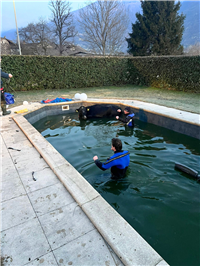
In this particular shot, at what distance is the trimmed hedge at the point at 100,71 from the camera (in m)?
14.2

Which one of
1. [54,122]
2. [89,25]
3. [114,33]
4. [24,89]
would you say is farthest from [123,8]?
[54,122]

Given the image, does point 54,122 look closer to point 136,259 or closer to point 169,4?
point 136,259

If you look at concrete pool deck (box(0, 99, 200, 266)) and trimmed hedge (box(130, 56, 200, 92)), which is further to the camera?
trimmed hedge (box(130, 56, 200, 92))

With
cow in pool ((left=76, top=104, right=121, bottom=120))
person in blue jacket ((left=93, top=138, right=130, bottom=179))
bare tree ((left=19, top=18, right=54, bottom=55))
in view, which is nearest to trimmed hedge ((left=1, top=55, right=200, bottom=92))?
cow in pool ((left=76, top=104, right=121, bottom=120))

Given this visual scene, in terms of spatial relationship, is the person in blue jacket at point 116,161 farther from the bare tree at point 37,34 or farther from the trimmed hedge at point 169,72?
the bare tree at point 37,34

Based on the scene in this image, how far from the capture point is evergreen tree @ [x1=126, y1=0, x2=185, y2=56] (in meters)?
27.9

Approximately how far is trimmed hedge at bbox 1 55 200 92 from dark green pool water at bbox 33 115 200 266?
859cm

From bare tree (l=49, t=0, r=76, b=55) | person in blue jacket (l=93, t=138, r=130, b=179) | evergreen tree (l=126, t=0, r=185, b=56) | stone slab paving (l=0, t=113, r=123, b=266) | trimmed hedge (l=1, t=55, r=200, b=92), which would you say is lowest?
stone slab paving (l=0, t=113, r=123, b=266)

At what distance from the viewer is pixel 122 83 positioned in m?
18.9

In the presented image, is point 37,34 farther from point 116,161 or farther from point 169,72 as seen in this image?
point 116,161

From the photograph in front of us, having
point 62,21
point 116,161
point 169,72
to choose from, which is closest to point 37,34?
point 62,21

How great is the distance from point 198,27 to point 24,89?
202740 millimetres

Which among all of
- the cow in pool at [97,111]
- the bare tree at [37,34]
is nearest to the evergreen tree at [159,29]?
the cow in pool at [97,111]

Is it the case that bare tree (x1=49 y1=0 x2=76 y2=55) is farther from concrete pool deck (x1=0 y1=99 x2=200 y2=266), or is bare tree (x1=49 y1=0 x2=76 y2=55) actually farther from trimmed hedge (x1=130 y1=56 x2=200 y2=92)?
concrete pool deck (x1=0 y1=99 x2=200 y2=266)
